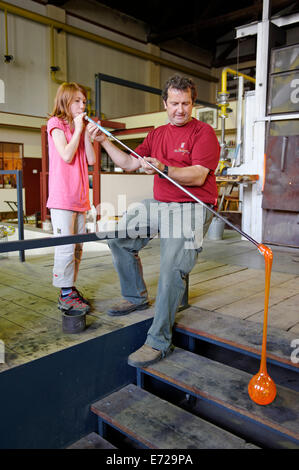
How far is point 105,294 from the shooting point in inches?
102

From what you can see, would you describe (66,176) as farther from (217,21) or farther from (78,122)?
(217,21)

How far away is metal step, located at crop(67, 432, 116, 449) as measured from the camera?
1.77m

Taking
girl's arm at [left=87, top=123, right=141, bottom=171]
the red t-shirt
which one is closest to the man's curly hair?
the red t-shirt

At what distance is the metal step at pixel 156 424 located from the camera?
1.54 meters

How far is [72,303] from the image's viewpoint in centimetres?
212

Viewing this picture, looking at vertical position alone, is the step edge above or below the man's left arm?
below

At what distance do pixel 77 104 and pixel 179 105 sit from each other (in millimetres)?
565

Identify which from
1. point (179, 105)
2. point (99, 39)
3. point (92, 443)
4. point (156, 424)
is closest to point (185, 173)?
point (179, 105)

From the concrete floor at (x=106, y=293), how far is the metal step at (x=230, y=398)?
1.12ft

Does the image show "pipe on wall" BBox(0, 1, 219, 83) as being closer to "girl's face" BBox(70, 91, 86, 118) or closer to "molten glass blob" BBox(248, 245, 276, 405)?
"girl's face" BBox(70, 91, 86, 118)

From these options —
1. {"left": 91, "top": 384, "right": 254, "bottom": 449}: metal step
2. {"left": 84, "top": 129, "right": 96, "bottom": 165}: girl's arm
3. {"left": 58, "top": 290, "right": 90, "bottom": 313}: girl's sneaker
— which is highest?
{"left": 84, "top": 129, "right": 96, "bottom": 165}: girl's arm

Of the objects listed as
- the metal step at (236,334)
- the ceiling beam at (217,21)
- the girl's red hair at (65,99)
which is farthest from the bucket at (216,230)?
the ceiling beam at (217,21)

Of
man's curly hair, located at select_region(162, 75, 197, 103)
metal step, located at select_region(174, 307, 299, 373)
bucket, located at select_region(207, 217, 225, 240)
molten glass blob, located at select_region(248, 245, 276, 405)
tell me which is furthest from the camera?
Result: bucket, located at select_region(207, 217, 225, 240)
